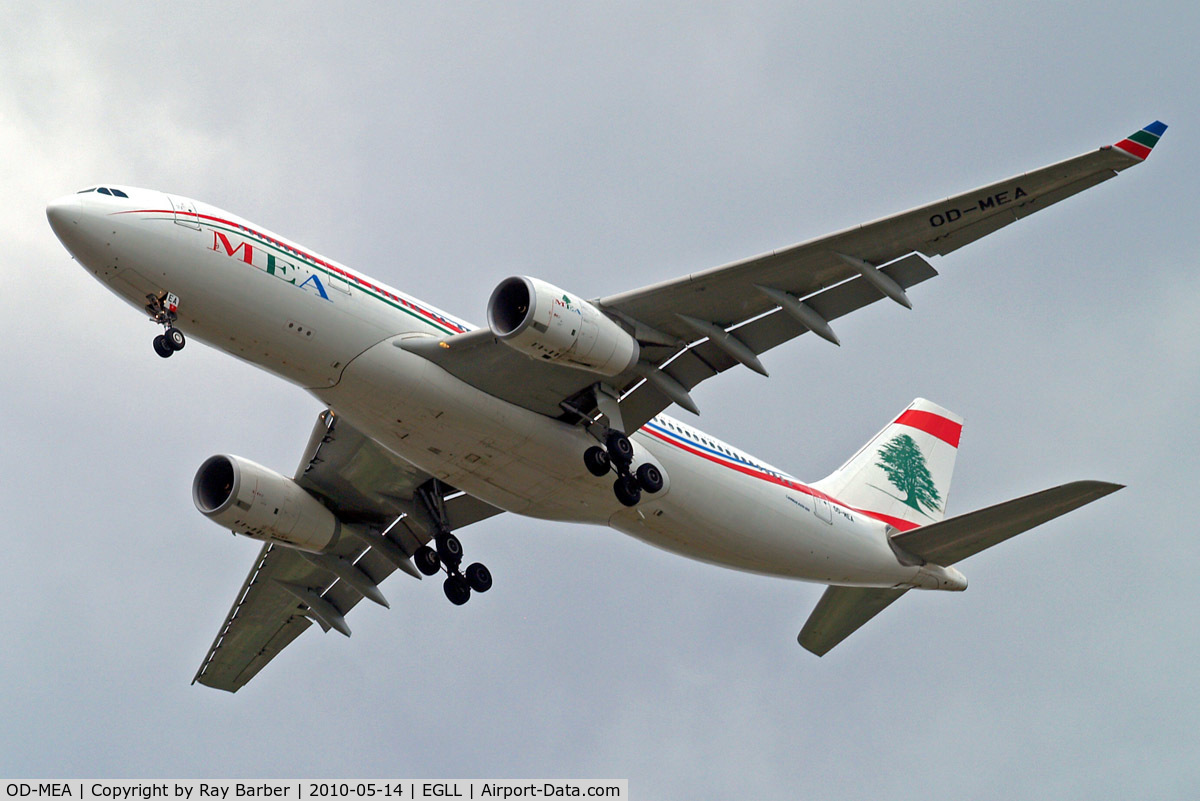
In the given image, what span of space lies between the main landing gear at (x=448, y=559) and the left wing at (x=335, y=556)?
24 cm

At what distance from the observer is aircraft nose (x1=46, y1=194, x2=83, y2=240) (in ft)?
72.2

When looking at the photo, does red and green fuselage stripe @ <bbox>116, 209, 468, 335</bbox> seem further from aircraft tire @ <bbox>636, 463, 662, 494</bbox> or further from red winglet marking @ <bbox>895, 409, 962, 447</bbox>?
red winglet marking @ <bbox>895, 409, 962, 447</bbox>

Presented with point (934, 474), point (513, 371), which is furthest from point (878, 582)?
point (513, 371)

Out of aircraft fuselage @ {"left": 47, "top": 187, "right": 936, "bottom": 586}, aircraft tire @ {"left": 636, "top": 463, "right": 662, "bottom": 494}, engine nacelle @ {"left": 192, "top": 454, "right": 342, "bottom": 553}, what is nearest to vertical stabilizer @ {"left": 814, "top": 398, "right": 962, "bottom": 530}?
aircraft fuselage @ {"left": 47, "top": 187, "right": 936, "bottom": 586}

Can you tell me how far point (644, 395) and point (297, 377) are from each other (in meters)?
6.42

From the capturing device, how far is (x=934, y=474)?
35.0m

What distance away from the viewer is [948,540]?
97.8ft

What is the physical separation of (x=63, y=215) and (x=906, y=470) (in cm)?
2079

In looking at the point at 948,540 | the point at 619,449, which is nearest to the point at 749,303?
the point at 619,449

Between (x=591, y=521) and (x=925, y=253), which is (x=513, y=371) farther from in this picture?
(x=925, y=253)

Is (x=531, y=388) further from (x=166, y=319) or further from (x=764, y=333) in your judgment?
Answer: (x=166, y=319)

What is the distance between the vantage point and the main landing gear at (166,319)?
2245cm

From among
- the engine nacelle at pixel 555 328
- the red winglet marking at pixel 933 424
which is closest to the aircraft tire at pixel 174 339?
the engine nacelle at pixel 555 328

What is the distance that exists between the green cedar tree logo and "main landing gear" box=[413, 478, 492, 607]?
34.9 ft
